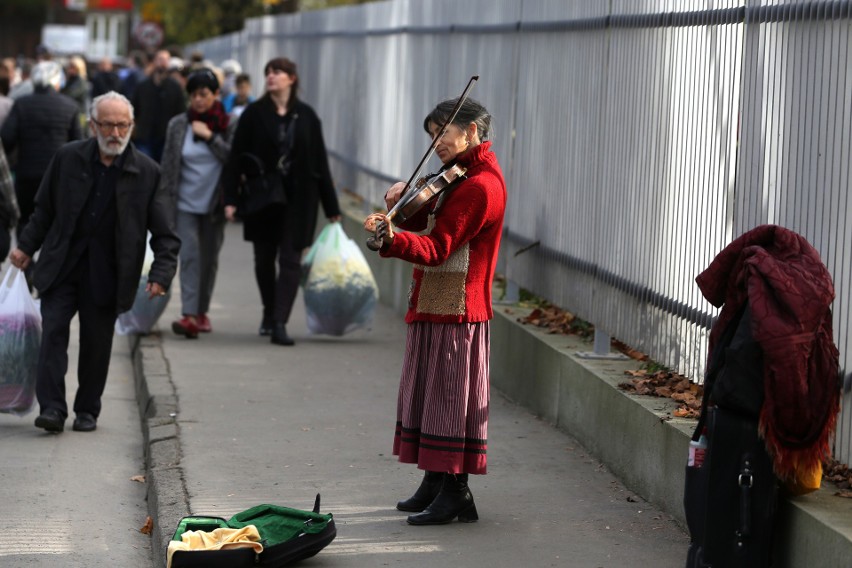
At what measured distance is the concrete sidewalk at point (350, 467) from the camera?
20.0 ft

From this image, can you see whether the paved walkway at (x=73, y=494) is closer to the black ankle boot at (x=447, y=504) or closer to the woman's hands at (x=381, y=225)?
the black ankle boot at (x=447, y=504)

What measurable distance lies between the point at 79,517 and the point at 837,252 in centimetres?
343

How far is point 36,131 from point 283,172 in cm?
251

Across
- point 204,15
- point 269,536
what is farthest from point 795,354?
point 204,15

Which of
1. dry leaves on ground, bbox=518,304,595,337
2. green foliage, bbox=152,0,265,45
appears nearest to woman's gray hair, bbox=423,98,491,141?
dry leaves on ground, bbox=518,304,595,337

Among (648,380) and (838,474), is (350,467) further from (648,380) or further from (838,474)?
(838,474)

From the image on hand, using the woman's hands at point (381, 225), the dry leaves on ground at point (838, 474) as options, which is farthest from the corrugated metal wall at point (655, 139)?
the woman's hands at point (381, 225)

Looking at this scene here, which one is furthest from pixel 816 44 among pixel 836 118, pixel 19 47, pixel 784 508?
pixel 19 47

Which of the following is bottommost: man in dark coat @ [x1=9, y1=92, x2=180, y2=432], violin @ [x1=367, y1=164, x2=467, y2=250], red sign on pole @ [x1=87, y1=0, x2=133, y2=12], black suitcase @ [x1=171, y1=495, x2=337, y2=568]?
black suitcase @ [x1=171, y1=495, x2=337, y2=568]

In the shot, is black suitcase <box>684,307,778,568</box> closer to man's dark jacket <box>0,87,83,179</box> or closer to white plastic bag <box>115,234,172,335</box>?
white plastic bag <box>115,234,172,335</box>

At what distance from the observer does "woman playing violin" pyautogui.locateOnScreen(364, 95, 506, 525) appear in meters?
6.11

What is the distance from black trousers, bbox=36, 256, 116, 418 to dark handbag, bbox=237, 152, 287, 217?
2.77 metres

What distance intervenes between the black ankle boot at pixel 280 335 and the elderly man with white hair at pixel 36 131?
2.45 meters

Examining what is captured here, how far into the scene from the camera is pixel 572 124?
8703 mm
